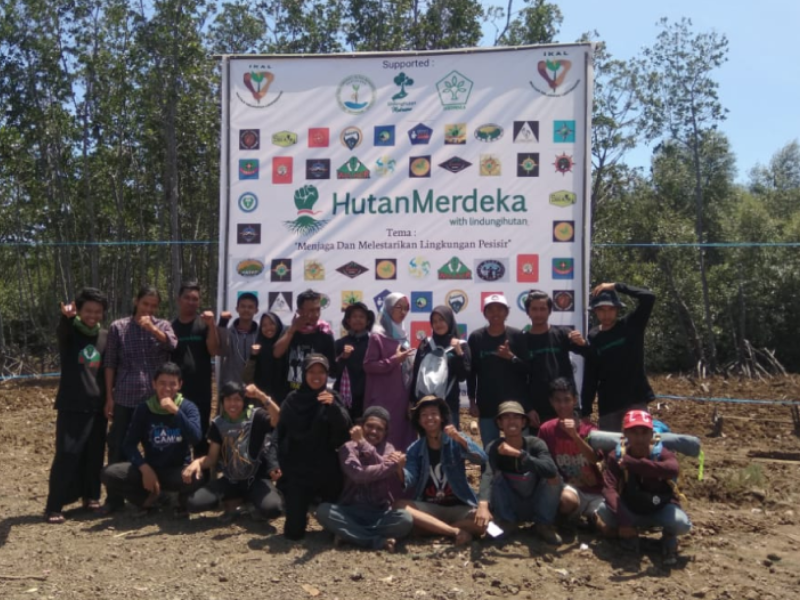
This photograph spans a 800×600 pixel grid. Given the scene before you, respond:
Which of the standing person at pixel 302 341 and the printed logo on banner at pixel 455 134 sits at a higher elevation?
the printed logo on banner at pixel 455 134

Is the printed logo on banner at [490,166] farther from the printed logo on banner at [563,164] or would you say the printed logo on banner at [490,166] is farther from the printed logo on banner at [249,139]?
the printed logo on banner at [249,139]

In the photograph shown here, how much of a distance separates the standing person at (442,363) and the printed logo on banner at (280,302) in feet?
6.07

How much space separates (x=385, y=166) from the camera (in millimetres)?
7047

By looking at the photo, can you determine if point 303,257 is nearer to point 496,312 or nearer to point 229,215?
point 229,215

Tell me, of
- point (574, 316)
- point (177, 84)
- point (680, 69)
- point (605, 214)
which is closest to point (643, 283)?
point (605, 214)

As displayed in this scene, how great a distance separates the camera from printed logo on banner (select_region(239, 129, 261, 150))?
23.7 ft

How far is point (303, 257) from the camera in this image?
23.2ft

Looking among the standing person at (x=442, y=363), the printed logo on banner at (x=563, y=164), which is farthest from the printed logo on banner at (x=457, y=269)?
the standing person at (x=442, y=363)

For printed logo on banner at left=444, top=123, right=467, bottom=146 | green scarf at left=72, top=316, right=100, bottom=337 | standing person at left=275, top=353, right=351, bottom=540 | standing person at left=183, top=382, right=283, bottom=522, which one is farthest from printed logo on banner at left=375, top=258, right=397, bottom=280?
green scarf at left=72, top=316, right=100, bottom=337

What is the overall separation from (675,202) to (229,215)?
21.4 metres

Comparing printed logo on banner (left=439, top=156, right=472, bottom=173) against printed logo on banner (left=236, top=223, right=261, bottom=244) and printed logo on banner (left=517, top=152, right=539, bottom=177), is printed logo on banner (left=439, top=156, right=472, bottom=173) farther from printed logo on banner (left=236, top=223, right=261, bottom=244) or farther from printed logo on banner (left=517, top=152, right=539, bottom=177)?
printed logo on banner (left=236, top=223, right=261, bottom=244)

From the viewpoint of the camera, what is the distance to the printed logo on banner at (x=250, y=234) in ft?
23.4

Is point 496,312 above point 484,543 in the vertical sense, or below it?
above

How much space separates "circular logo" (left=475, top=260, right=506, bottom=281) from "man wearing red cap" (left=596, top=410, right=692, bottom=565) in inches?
90.1
